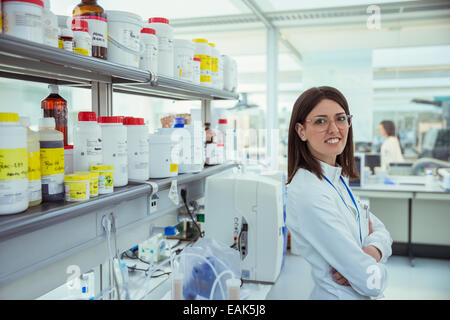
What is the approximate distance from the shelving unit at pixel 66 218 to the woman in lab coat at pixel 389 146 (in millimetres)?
3930

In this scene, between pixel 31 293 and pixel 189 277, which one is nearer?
Result: pixel 31 293

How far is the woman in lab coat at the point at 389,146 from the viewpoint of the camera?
16.0 ft

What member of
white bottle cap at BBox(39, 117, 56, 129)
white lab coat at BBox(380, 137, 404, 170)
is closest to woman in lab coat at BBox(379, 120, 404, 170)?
white lab coat at BBox(380, 137, 404, 170)

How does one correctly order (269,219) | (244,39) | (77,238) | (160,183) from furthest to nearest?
(244,39) < (269,219) < (160,183) < (77,238)

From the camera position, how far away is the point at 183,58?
5.14 feet

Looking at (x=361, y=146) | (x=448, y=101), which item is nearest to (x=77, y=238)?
(x=361, y=146)

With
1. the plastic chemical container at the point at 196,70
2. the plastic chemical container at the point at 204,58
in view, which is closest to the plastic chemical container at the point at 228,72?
the plastic chemical container at the point at 204,58

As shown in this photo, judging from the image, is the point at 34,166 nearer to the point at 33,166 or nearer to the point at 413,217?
the point at 33,166

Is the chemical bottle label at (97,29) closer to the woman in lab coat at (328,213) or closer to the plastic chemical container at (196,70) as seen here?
the plastic chemical container at (196,70)

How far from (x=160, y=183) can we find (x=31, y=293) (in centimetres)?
53

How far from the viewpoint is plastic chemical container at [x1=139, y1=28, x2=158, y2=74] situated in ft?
4.27

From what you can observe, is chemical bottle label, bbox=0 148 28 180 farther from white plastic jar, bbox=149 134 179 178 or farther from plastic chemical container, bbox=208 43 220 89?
plastic chemical container, bbox=208 43 220 89
